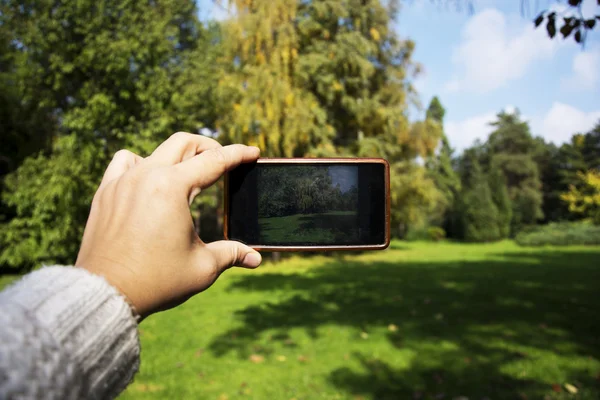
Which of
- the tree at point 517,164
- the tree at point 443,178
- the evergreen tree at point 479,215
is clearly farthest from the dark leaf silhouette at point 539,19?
the tree at point 517,164

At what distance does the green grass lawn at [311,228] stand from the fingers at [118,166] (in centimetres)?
45

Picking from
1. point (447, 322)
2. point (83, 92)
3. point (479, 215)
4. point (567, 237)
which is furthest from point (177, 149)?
point (479, 215)

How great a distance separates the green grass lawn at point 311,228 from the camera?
1587 mm

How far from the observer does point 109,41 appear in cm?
1102

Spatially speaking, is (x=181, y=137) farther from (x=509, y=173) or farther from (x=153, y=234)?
(x=509, y=173)

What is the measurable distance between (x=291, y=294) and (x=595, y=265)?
1234cm

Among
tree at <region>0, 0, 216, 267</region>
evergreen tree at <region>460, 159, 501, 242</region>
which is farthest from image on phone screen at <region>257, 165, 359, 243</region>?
evergreen tree at <region>460, 159, 501, 242</region>

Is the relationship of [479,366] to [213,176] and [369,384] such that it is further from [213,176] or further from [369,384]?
[213,176]

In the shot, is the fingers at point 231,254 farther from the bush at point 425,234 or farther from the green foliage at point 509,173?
the bush at point 425,234

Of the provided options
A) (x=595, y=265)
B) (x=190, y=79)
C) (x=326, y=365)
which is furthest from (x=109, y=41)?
(x=595, y=265)

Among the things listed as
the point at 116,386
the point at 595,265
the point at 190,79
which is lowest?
the point at 595,265

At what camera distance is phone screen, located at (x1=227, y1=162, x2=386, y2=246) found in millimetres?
1588

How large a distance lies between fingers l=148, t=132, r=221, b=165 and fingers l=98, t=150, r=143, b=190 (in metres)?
0.09

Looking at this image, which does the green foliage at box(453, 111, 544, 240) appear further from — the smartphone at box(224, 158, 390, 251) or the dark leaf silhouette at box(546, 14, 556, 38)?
the smartphone at box(224, 158, 390, 251)
